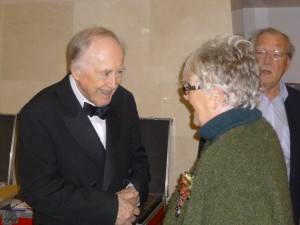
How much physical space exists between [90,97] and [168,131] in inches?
43.9

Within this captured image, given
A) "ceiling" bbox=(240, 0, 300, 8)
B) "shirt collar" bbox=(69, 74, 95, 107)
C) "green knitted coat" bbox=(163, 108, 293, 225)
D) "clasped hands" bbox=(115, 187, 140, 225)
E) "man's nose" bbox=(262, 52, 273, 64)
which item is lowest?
"clasped hands" bbox=(115, 187, 140, 225)

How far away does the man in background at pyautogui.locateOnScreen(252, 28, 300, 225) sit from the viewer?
84.5 inches

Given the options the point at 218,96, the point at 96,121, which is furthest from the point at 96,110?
the point at 218,96

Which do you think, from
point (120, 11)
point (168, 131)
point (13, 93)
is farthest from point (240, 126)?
point (13, 93)

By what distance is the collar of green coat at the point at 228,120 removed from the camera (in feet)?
4.07

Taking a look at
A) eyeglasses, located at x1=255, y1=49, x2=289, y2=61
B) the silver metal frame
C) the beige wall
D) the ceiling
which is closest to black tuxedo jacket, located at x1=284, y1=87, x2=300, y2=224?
eyeglasses, located at x1=255, y1=49, x2=289, y2=61

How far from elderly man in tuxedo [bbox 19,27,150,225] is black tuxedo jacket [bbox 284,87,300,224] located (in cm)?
100

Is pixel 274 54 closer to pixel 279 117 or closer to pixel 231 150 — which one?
pixel 279 117

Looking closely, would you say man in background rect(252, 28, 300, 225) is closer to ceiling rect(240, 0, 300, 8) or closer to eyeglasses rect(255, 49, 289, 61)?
eyeglasses rect(255, 49, 289, 61)

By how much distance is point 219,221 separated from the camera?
110cm

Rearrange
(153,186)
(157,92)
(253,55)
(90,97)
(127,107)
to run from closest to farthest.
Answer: (253,55), (90,97), (127,107), (153,186), (157,92)

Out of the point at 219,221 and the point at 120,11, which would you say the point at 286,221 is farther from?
the point at 120,11

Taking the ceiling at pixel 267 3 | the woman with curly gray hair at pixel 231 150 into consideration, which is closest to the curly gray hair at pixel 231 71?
the woman with curly gray hair at pixel 231 150

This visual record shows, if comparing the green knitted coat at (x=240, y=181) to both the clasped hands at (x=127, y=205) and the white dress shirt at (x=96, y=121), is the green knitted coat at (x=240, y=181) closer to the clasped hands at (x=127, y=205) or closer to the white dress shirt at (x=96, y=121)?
the clasped hands at (x=127, y=205)
